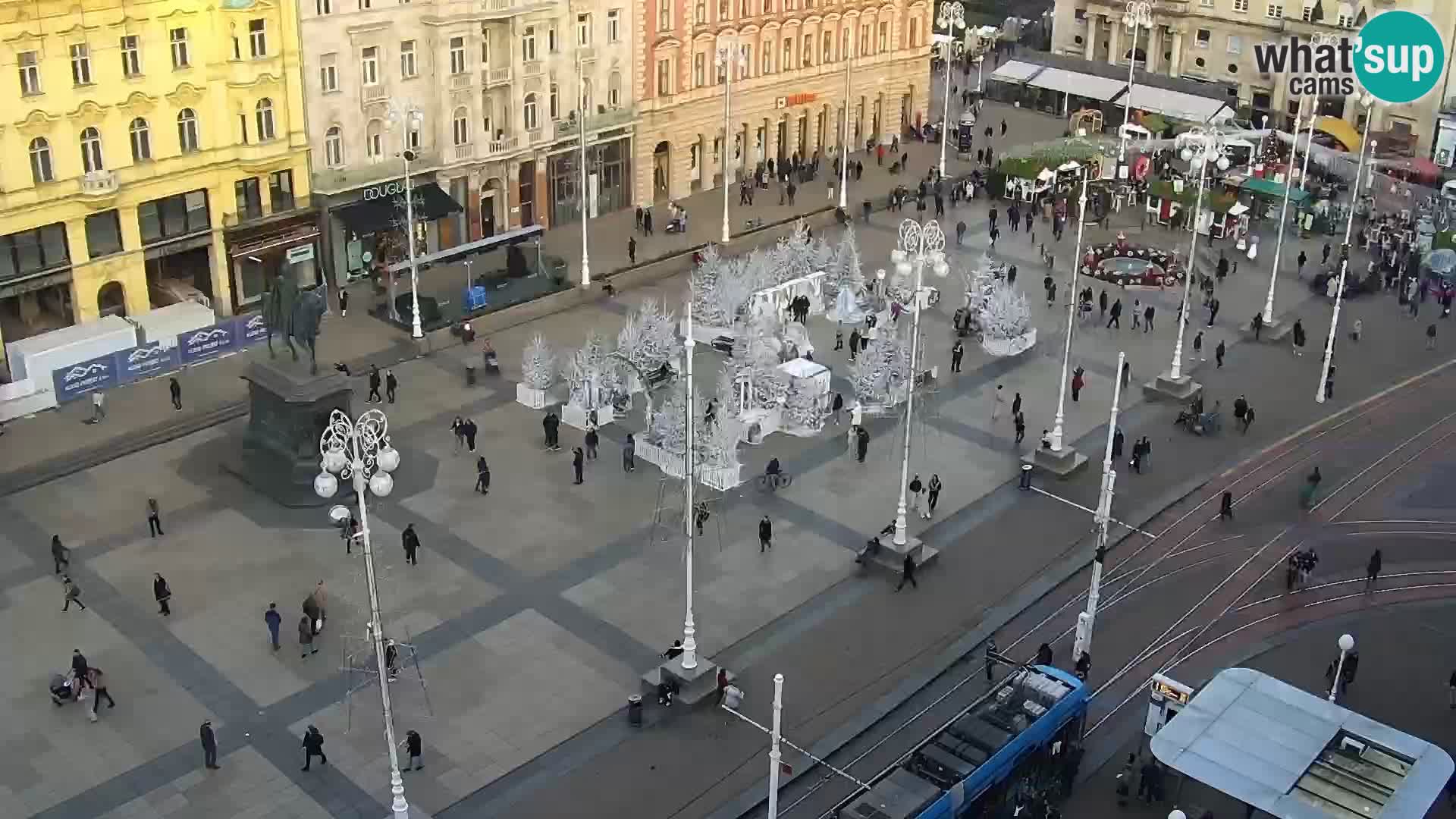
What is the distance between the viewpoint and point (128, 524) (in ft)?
131

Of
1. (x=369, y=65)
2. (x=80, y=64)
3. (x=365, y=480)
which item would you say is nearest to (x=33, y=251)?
(x=80, y=64)

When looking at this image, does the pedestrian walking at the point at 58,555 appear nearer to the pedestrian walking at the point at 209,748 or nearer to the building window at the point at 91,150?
the pedestrian walking at the point at 209,748

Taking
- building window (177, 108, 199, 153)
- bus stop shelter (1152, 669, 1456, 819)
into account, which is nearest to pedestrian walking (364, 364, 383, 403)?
building window (177, 108, 199, 153)

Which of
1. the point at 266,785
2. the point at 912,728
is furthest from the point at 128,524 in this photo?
the point at 912,728

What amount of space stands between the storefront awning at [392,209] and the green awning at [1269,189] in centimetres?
3682

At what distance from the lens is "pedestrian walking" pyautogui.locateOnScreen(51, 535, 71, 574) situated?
3684 centimetres

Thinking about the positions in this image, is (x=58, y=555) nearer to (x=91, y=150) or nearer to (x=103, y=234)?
(x=103, y=234)

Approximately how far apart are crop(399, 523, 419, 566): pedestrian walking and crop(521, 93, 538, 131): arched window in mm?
27717

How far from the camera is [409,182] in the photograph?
169 feet

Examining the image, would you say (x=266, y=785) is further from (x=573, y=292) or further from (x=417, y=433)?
(x=573, y=292)

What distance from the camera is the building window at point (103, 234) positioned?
4912cm

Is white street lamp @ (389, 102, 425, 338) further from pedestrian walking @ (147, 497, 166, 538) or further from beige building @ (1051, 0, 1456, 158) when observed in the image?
beige building @ (1051, 0, 1456, 158)

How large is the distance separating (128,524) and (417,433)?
9053 mm

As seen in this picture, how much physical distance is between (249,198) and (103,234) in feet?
18.2
